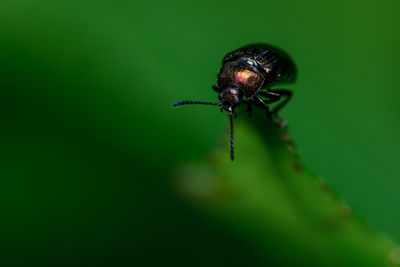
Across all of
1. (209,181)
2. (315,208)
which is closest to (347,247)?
(315,208)

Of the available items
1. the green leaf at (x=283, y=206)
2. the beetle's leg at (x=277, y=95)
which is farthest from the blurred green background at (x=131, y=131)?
the green leaf at (x=283, y=206)

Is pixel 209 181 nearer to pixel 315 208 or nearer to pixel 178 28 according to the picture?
pixel 315 208

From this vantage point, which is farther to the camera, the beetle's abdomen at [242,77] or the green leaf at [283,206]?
the beetle's abdomen at [242,77]

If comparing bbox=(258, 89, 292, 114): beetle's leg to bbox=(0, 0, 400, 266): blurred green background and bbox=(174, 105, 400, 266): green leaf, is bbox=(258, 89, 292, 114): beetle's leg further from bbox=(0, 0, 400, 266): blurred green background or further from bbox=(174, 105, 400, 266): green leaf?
bbox=(174, 105, 400, 266): green leaf

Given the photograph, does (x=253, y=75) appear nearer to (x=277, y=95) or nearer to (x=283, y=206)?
(x=277, y=95)

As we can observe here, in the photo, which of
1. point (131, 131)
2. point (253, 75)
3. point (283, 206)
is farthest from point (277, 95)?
point (283, 206)

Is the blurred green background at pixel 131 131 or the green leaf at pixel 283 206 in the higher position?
the blurred green background at pixel 131 131

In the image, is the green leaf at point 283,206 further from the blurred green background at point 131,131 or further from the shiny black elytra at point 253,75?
the shiny black elytra at point 253,75
